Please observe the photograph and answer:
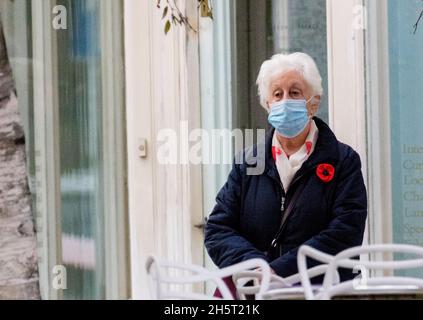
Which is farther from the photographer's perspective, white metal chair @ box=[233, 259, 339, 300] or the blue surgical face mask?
the blue surgical face mask

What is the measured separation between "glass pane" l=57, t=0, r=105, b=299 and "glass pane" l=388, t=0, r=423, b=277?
1579 mm

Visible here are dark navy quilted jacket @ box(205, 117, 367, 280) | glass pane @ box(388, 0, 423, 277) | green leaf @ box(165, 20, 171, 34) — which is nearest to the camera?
dark navy quilted jacket @ box(205, 117, 367, 280)

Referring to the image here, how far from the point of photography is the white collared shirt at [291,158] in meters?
6.52

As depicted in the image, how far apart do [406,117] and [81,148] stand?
173 cm

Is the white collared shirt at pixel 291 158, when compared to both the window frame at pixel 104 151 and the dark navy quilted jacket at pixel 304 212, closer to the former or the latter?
the dark navy quilted jacket at pixel 304 212

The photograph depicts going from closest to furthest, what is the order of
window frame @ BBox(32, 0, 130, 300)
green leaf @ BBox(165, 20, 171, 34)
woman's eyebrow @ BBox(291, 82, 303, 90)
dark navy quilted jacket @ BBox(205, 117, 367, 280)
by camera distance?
dark navy quilted jacket @ BBox(205, 117, 367, 280) < woman's eyebrow @ BBox(291, 82, 303, 90) < green leaf @ BBox(165, 20, 171, 34) < window frame @ BBox(32, 0, 130, 300)

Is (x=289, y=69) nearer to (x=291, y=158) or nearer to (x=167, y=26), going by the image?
(x=291, y=158)

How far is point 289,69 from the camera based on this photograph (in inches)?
262

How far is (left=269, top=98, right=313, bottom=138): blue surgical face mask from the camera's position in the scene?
6523 mm

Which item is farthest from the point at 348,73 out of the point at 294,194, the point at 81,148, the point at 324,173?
the point at 81,148

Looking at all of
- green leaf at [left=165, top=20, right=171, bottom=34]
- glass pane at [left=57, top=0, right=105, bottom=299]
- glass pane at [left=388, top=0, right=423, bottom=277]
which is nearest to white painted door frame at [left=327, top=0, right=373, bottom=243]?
glass pane at [left=388, top=0, right=423, bottom=277]

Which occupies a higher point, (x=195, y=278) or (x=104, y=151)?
(x=104, y=151)

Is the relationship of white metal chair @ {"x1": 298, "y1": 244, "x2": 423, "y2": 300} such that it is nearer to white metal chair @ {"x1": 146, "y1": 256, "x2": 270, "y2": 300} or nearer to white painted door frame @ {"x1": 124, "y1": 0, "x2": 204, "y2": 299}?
white metal chair @ {"x1": 146, "y1": 256, "x2": 270, "y2": 300}

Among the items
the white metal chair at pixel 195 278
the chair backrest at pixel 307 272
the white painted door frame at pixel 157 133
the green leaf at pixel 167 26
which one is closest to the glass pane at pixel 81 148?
the white painted door frame at pixel 157 133
